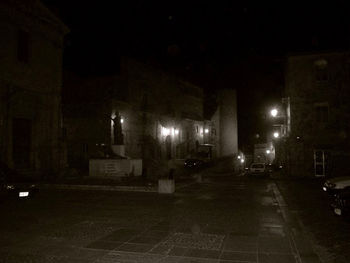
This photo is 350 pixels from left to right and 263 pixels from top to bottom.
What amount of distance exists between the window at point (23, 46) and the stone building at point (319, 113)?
64.9 ft

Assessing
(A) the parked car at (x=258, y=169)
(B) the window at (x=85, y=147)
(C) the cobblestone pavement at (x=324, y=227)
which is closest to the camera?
(C) the cobblestone pavement at (x=324, y=227)

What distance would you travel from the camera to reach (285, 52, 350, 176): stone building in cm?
2767

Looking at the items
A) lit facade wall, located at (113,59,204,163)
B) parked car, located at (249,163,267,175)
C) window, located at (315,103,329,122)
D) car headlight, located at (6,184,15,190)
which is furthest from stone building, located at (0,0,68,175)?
window, located at (315,103,329,122)

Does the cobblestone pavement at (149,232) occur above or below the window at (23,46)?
below

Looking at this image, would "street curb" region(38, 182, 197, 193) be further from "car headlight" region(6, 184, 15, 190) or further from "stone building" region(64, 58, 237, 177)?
"stone building" region(64, 58, 237, 177)

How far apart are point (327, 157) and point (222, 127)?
34.9 metres

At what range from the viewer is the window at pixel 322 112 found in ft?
93.4

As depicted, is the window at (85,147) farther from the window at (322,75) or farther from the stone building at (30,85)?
the window at (322,75)

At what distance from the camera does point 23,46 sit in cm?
2334

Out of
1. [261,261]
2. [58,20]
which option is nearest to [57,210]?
[261,261]

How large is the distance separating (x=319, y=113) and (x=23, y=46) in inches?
883

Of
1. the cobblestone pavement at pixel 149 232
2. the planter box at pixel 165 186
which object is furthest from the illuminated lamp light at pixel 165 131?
the cobblestone pavement at pixel 149 232

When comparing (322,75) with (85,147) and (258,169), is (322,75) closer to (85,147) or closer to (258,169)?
(258,169)

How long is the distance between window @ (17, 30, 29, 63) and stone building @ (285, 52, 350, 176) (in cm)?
1978
